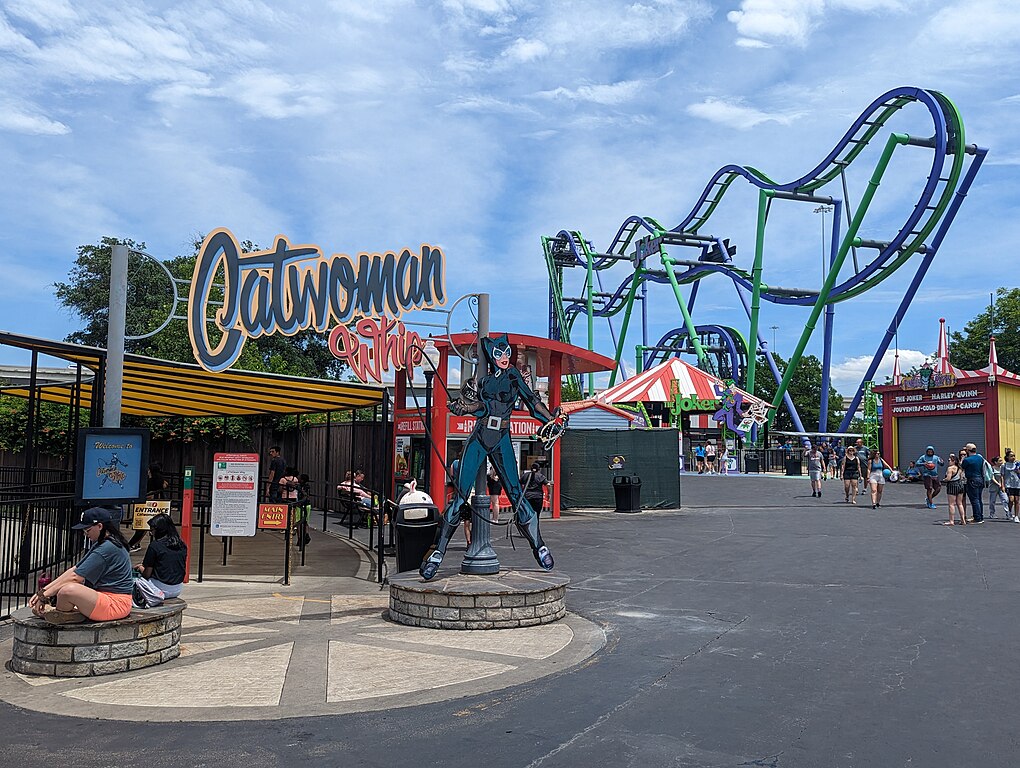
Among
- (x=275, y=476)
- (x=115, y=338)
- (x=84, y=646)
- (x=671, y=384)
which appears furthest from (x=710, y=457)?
(x=84, y=646)

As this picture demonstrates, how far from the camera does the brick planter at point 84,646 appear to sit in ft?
21.8

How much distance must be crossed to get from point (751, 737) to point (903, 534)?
1313cm

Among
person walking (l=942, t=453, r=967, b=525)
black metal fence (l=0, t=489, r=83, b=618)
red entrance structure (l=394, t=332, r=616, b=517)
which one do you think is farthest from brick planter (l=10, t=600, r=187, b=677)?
person walking (l=942, t=453, r=967, b=525)

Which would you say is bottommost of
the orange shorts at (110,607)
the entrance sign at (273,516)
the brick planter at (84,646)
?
the brick planter at (84,646)

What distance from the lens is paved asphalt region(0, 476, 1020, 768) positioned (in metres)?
5.00

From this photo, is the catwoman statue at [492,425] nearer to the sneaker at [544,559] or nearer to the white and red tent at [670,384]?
the sneaker at [544,559]

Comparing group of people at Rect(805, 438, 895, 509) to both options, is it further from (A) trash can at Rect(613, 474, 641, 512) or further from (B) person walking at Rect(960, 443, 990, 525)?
(A) trash can at Rect(613, 474, 641, 512)

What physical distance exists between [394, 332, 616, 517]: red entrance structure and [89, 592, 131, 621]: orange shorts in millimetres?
9169

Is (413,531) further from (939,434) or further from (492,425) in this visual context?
(939,434)

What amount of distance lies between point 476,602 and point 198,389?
7.24 meters

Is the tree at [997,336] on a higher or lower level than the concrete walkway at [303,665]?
higher

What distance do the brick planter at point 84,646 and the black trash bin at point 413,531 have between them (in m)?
4.13

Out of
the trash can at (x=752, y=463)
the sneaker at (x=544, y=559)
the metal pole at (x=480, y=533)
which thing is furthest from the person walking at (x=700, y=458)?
the metal pole at (x=480, y=533)

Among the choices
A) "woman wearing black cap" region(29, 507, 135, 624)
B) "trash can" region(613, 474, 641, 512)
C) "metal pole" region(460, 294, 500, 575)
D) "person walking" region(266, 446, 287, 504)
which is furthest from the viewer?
"trash can" region(613, 474, 641, 512)
